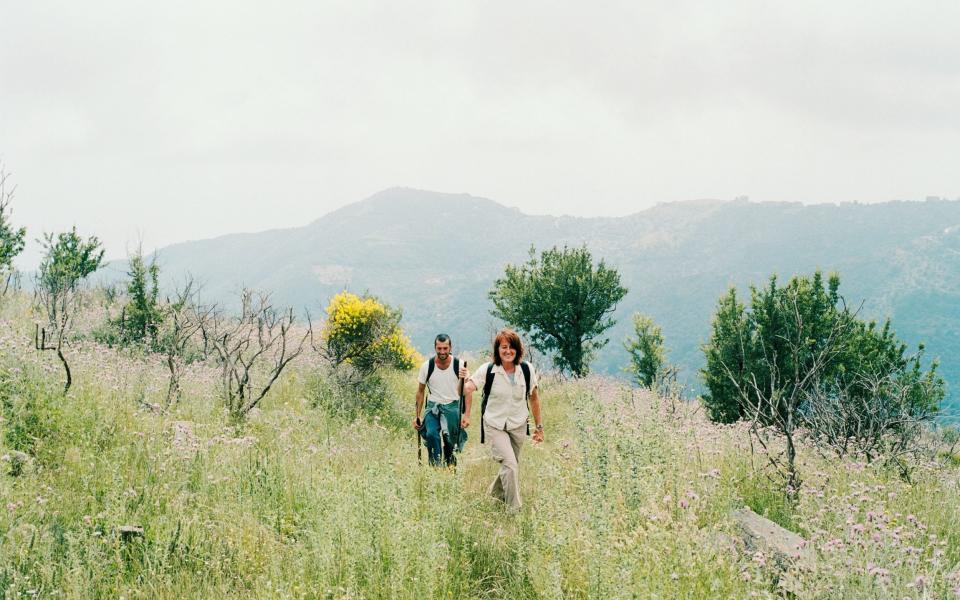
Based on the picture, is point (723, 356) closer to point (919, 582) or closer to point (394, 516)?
point (919, 582)

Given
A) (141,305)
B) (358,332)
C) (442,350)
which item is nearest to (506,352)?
(442,350)

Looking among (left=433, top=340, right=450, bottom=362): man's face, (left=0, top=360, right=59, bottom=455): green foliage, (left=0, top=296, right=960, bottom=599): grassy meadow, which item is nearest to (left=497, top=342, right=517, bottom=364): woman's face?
(left=433, top=340, right=450, bottom=362): man's face

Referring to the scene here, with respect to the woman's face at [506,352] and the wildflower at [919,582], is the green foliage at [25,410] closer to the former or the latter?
the woman's face at [506,352]

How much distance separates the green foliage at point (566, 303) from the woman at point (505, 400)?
1449 cm

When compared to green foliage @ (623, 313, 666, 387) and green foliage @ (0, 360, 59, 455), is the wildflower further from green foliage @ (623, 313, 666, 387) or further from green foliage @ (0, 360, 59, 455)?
green foliage @ (623, 313, 666, 387)

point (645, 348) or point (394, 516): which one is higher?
point (394, 516)

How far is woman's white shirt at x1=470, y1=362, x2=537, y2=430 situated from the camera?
6055mm

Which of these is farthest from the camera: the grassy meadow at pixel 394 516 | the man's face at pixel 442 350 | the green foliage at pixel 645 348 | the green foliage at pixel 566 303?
the green foliage at pixel 645 348

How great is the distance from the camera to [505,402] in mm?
6090

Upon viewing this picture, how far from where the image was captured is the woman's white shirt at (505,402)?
6.05 m

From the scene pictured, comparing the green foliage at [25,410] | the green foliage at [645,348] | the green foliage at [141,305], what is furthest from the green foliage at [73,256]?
the green foliage at [645,348]

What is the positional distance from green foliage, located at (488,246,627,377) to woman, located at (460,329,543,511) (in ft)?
47.5

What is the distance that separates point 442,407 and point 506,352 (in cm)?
144

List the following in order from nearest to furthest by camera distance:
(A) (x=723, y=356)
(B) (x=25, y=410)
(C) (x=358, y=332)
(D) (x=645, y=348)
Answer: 1. (B) (x=25, y=410)
2. (C) (x=358, y=332)
3. (A) (x=723, y=356)
4. (D) (x=645, y=348)
